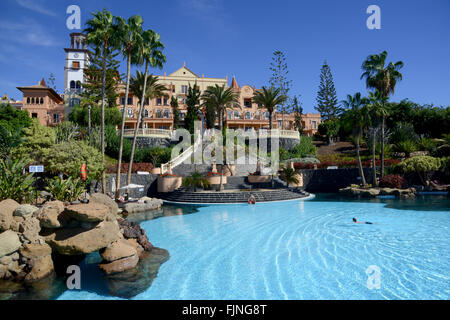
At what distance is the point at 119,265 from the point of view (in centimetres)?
849

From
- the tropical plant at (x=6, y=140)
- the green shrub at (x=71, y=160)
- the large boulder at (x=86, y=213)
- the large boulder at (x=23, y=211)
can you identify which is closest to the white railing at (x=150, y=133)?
the green shrub at (x=71, y=160)

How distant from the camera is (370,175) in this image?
31641 mm

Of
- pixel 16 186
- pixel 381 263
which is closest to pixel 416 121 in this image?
pixel 381 263

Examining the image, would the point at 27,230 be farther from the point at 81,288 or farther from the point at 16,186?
the point at 16,186

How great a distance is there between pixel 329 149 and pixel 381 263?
4307cm

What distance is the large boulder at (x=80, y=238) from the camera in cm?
828

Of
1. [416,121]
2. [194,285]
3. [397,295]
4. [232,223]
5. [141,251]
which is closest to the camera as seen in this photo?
[397,295]

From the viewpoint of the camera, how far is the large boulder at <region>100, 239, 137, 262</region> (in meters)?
8.62

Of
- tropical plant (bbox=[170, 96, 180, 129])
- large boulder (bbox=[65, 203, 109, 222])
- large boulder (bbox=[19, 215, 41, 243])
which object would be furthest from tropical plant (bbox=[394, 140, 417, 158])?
large boulder (bbox=[19, 215, 41, 243])

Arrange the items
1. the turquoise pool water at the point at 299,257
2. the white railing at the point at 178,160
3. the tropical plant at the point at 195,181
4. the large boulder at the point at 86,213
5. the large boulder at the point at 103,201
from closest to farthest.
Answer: the turquoise pool water at the point at 299,257 < the large boulder at the point at 86,213 < the large boulder at the point at 103,201 < the tropical plant at the point at 195,181 < the white railing at the point at 178,160

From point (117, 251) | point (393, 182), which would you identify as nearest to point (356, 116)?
point (393, 182)

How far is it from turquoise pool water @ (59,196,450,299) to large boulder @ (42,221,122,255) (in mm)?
891

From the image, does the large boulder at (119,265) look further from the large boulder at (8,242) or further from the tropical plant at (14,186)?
the tropical plant at (14,186)

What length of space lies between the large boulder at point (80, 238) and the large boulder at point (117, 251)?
228mm
